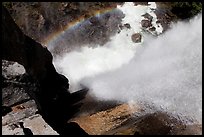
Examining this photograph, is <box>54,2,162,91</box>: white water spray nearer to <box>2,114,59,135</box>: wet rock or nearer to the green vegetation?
the green vegetation

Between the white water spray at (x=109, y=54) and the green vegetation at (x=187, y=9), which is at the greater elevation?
the green vegetation at (x=187, y=9)

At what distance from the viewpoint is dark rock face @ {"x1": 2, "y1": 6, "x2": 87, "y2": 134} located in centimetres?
1684

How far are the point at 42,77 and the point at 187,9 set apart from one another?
626 inches

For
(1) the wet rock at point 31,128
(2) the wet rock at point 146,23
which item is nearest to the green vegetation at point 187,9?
(2) the wet rock at point 146,23

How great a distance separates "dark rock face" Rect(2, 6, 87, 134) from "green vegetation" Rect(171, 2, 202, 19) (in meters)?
12.6

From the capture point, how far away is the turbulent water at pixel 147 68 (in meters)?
19.5

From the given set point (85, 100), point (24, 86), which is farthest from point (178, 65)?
point (24, 86)

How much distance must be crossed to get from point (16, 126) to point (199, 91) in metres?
10.7

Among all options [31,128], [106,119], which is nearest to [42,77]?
[106,119]

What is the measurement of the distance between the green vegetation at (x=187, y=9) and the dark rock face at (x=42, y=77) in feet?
41.4

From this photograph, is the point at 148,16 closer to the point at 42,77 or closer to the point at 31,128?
the point at 42,77

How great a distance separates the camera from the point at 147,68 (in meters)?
25.6

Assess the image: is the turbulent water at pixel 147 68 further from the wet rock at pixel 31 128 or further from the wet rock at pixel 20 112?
the wet rock at pixel 31 128

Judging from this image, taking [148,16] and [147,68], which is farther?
[148,16]
